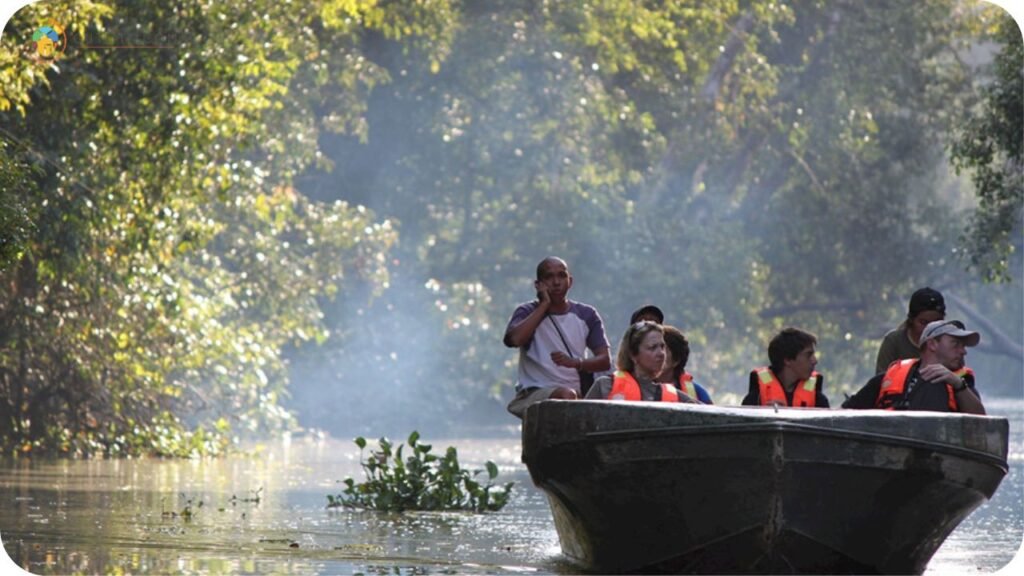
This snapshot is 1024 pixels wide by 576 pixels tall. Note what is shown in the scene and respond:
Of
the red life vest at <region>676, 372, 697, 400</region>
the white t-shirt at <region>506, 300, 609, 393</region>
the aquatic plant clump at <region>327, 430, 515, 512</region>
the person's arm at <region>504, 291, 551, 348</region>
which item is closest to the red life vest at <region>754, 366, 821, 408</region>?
the red life vest at <region>676, 372, 697, 400</region>

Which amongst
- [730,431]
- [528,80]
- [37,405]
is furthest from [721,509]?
[528,80]

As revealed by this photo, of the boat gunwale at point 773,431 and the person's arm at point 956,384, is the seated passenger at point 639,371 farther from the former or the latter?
the person's arm at point 956,384

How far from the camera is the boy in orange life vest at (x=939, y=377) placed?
466 inches

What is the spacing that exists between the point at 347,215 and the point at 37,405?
1627 centimetres

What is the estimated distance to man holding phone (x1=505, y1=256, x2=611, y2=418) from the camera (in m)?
13.2

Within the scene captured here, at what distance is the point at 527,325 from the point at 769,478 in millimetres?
2617

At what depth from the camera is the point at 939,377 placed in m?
11.9

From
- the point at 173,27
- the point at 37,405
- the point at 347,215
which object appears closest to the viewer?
the point at 173,27

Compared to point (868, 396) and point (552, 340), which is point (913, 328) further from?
point (552, 340)

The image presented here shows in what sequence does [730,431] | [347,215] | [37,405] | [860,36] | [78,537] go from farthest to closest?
1. [860,36]
2. [347,215]
3. [37,405]
4. [78,537]
5. [730,431]

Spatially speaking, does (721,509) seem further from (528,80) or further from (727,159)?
(727,159)

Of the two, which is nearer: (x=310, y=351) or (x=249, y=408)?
(x=249, y=408)

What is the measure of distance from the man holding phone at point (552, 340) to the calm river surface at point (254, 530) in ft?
3.48

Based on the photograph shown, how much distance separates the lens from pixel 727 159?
50.2 meters
